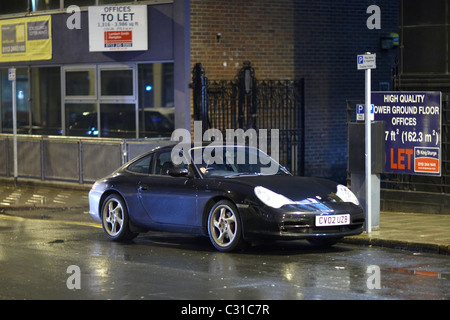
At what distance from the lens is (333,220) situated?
1167 centimetres

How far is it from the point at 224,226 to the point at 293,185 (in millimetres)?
1023

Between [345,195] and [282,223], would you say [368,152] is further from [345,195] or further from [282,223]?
[282,223]

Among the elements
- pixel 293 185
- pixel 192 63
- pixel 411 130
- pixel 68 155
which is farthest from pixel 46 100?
pixel 293 185

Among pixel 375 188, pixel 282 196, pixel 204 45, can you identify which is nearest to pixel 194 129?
pixel 204 45

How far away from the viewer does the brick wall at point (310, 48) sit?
66.1 feet

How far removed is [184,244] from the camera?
12.8m

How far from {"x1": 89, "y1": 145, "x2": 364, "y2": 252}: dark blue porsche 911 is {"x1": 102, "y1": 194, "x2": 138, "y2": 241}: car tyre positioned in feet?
0.05

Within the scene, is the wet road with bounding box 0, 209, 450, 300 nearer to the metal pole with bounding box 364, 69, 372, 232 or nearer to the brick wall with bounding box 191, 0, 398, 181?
the metal pole with bounding box 364, 69, 372, 232

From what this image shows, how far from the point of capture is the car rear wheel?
11.7 m

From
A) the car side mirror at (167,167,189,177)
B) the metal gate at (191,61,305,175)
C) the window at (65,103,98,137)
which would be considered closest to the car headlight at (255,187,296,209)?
the car side mirror at (167,167,189,177)

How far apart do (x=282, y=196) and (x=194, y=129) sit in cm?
848

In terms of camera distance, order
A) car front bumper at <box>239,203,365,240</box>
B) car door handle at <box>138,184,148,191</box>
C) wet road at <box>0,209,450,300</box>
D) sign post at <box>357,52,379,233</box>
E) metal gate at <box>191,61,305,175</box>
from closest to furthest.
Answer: wet road at <box>0,209,450,300</box>, car front bumper at <box>239,203,365,240</box>, car door handle at <box>138,184,148,191</box>, sign post at <box>357,52,379,233</box>, metal gate at <box>191,61,305,175</box>

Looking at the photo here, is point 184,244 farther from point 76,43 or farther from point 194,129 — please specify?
point 76,43

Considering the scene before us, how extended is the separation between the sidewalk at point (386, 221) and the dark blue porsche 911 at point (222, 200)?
640 millimetres
